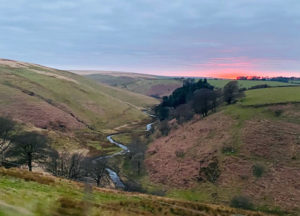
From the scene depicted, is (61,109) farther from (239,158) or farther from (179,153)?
(239,158)

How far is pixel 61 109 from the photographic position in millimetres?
132375

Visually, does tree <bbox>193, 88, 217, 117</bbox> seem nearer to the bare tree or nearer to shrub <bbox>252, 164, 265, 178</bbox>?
the bare tree

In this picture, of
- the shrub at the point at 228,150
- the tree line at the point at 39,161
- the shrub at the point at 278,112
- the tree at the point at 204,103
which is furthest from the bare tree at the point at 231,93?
the tree line at the point at 39,161

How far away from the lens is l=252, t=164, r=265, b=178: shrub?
4981 centimetres

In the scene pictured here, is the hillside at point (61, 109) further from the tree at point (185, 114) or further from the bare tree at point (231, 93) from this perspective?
the bare tree at point (231, 93)

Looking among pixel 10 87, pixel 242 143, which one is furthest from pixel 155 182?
pixel 10 87

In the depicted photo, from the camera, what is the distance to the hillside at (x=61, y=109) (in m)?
98.6

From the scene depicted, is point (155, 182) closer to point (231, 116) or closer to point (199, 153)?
point (199, 153)

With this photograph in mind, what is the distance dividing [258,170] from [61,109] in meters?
110

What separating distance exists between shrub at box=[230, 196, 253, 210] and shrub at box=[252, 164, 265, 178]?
27.1 feet

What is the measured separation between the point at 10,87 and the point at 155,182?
11798cm

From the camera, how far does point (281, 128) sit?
61.8 m

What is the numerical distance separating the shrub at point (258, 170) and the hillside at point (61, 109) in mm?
51733

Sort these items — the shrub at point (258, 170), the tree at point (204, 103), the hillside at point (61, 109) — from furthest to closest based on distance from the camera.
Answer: the hillside at point (61, 109) → the tree at point (204, 103) → the shrub at point (258, 170)
